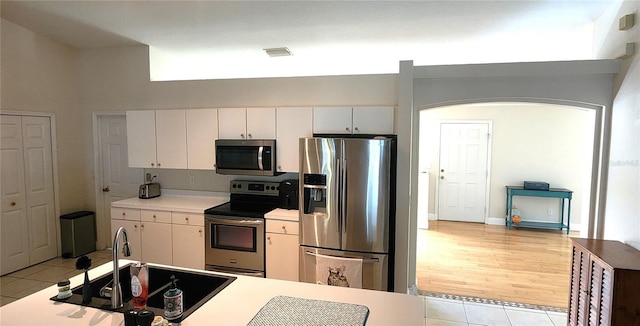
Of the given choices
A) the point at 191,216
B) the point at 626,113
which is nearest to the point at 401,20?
the point at 626,113

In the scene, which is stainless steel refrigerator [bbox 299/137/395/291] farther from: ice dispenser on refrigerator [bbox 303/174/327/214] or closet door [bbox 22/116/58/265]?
closet door [bbox 22/116/58/265]

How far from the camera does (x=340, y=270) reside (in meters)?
3.22

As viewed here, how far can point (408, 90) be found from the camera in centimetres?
339

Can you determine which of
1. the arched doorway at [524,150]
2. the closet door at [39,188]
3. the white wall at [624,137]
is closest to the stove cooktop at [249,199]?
the closet door at [39,188]

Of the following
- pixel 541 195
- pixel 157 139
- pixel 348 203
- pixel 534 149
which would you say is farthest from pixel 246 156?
pixel 534 149

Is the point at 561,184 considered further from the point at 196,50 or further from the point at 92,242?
the point at 92,242

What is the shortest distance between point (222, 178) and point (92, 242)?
223 centimetres

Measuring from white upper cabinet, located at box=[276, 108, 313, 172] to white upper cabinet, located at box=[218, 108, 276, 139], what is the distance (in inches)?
3.7

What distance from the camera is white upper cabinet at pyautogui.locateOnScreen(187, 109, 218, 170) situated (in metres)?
3.99

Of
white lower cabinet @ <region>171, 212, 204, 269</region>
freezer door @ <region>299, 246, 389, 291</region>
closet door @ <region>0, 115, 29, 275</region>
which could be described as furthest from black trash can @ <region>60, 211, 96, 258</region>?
freezer door @ <region>299, 246, 389, 291</region>

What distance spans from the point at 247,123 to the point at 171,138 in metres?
0.99

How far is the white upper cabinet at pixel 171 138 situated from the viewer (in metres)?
4.09

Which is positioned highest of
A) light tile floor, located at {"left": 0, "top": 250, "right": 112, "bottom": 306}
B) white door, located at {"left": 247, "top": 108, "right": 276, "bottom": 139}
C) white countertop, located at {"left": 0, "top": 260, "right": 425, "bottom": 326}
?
white door, located at {"left": 247, "top": 108, "right": 276, "bottom": 139}

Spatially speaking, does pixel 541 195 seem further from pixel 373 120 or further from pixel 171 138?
pixel 171 138
